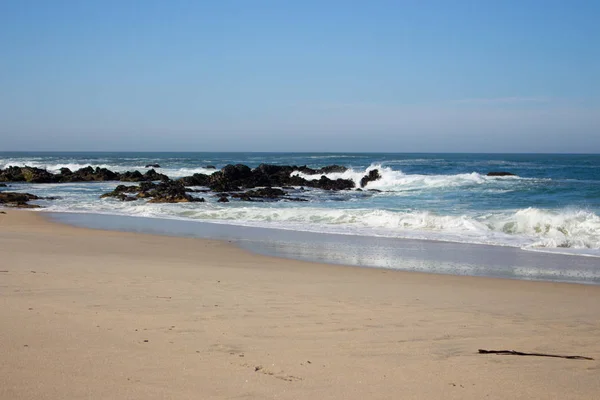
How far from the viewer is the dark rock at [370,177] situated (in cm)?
3512

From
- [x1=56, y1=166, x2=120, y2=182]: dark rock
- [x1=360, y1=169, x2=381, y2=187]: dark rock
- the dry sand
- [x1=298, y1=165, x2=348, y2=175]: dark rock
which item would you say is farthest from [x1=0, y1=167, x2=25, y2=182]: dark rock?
the dry sand

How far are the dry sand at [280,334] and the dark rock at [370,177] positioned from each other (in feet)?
89.0

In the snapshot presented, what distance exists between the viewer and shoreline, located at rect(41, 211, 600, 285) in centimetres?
909

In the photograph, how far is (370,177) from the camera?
117 ft

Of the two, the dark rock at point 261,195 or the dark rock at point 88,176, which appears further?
the dark rock at point 88,176

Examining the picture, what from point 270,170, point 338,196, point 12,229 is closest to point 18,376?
point 12,229

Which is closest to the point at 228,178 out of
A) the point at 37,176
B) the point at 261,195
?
the point at 261,195

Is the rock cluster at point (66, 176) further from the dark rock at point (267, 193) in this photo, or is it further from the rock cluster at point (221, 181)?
the dark rock at point (267, 193)

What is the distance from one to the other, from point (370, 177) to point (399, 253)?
24.9 metres

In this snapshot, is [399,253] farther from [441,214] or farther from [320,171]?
[320,171]

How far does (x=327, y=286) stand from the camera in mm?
7023

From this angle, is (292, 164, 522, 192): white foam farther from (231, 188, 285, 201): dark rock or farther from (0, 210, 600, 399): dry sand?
(0, 210, 600, 399): dry sand

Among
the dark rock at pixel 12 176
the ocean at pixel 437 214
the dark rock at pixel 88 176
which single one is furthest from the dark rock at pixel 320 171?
the dark rock at pixel 12 176

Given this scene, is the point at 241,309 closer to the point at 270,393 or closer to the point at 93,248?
the point at 270,393
